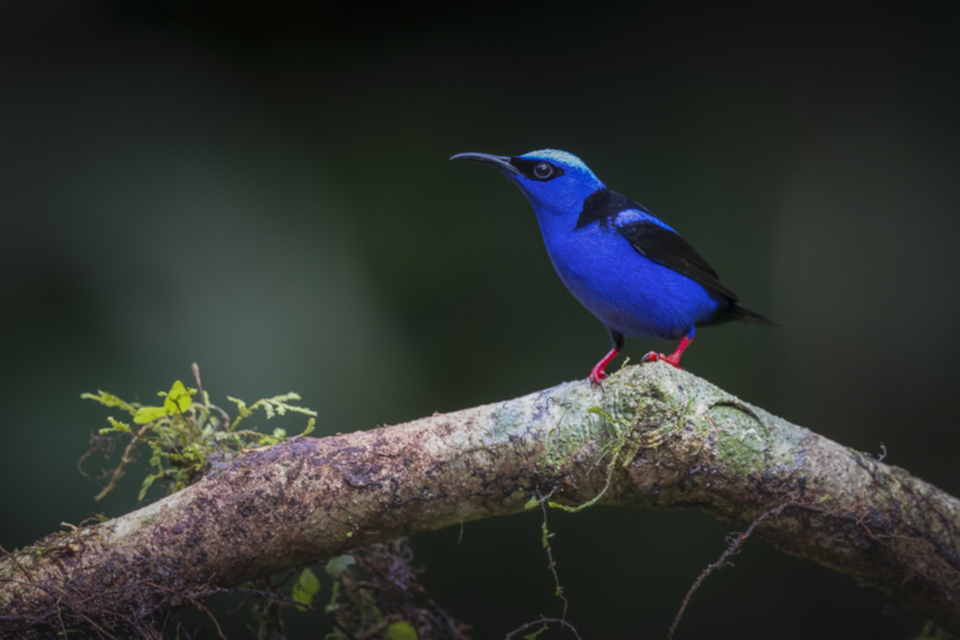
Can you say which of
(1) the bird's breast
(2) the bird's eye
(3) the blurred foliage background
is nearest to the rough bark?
(1) the bird's breast

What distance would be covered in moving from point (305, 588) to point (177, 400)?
0.81 m

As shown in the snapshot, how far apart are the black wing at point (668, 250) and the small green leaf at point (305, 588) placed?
5.36 feet

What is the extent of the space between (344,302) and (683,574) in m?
2.30

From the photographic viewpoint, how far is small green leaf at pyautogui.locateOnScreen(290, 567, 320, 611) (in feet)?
6.97

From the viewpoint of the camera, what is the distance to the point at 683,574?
326cm

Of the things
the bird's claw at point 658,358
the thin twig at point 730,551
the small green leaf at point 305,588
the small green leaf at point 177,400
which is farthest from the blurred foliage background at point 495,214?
the thin twig at point 730,551

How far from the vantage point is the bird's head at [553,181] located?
227 cm

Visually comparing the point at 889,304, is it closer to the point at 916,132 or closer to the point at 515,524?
the point at 916,132

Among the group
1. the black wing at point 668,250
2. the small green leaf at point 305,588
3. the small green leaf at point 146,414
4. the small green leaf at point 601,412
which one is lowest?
the small green leaf at point 305,588

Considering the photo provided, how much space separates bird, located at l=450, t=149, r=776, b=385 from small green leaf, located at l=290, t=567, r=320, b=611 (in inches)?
49.4

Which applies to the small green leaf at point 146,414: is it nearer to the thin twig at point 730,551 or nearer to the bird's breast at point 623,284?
the bird's breast at point 623,284

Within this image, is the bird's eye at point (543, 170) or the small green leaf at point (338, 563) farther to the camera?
the bird's eye at point (543, 170)

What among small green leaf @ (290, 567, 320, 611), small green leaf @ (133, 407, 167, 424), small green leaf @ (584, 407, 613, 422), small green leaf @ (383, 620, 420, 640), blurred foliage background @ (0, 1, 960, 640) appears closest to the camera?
small green leaf @ (584, 407, 613, 422)

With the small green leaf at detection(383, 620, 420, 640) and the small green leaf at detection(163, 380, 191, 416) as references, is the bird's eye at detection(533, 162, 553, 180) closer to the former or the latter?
the small green leaf at detection(163, 380, 191, 416)
